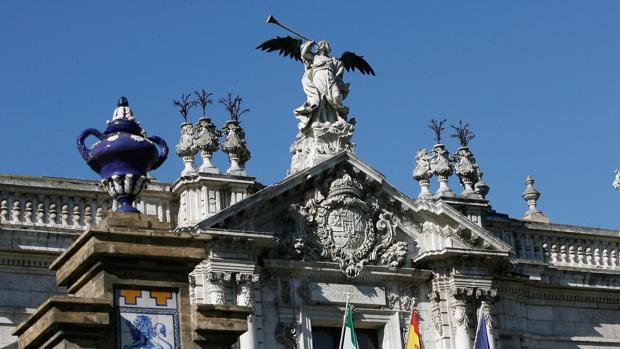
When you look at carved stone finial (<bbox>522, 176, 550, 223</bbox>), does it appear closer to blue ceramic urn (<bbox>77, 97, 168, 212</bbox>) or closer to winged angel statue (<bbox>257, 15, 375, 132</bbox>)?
winged angel statue (<bbox>257, 15, 375, 132</bbox>)

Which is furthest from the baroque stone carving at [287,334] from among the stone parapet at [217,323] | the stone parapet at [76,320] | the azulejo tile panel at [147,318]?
the stone parapet at [76,320]

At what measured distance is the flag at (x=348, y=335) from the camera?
27.0m

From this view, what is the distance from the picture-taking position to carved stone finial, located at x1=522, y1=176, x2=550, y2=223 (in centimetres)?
3372

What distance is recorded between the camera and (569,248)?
105 feet

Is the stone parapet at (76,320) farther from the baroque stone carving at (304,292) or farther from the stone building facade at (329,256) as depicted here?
the baroque stone carving at (304,292)

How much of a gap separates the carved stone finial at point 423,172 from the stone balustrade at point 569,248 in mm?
2341

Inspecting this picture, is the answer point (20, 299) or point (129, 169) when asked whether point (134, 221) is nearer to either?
point (129, 169)

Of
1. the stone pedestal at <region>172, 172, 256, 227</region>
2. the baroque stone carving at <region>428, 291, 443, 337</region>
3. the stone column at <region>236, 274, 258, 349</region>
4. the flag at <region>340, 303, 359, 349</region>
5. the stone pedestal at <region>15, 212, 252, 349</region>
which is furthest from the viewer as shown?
the baroque stone carving at <region>428, 291, 443, 337</region>

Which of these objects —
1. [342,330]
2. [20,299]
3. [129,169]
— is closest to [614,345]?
[342,330]

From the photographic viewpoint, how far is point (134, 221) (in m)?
13.9

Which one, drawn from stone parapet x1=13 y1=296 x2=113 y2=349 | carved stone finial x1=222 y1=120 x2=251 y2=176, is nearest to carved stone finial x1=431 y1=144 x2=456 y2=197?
carved stone finial x1=222 y1=120 x2=251 y2=176

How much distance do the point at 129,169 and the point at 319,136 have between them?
590 inches

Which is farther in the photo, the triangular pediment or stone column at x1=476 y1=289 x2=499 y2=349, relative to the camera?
stone column at x1=476 y1=289 x2=499 y2=349

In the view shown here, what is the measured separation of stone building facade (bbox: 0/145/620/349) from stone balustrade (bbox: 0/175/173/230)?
22 millimetres
